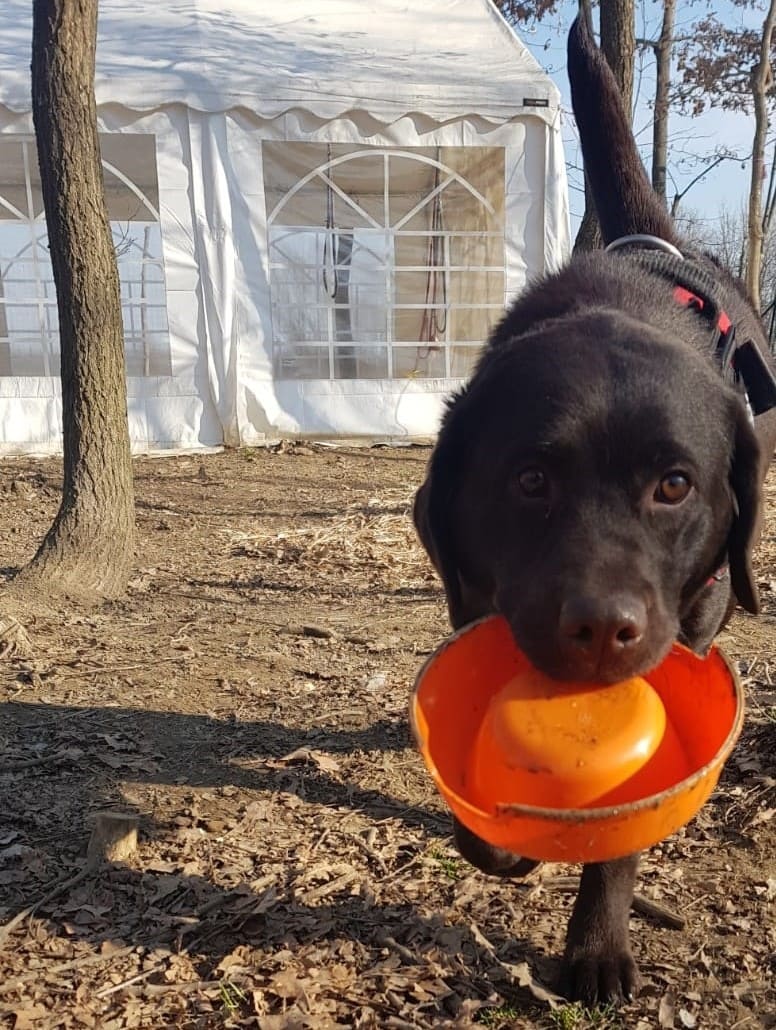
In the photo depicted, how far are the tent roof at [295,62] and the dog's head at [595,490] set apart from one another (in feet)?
26.3

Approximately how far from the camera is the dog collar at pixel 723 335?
8.28 feet

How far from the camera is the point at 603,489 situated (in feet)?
6.05

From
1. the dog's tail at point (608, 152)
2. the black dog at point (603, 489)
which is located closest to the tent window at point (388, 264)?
the dog's tail at point (608, 152)

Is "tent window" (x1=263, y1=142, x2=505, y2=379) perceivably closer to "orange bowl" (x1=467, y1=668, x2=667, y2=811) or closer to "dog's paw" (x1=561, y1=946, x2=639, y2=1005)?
"dog's paw" (x1=561, y1=946, x2=639, y2=1005)

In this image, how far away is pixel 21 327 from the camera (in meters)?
10.2

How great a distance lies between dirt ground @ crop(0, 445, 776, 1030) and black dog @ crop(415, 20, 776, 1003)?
203 mm

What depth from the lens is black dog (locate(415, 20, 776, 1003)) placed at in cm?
175

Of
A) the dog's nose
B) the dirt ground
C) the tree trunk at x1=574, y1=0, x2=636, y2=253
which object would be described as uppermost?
the tree trunk at x1=574, y1=0, x2=636, y2=253

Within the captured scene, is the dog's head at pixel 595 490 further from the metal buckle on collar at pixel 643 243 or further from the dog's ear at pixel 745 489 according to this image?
the metal buckle on collar at pixel 643 243

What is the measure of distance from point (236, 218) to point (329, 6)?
3870 millimetres

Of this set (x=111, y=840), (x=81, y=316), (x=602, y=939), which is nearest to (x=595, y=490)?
(x=602, y=939)

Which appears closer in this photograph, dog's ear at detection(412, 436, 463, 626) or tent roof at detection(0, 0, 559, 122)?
dog's ear at detection(412, 436, 463, 626)

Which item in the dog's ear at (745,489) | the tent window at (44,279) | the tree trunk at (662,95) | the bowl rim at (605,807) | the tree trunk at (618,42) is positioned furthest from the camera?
the tree trunk at (662,95)

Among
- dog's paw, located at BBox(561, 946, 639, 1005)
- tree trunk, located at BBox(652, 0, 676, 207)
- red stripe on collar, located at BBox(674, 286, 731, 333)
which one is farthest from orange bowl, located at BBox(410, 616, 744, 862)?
tree trunk, located at BBox(652, 0, 676, 207)
